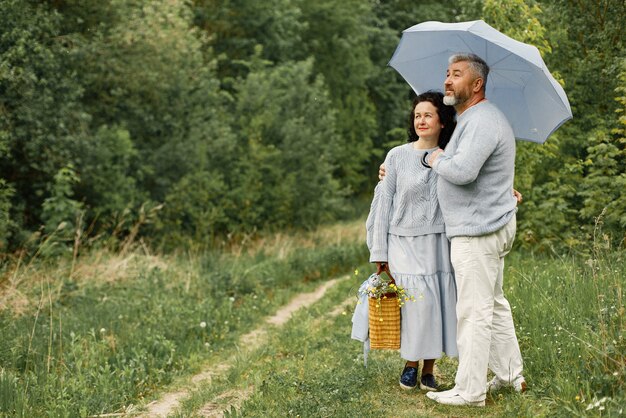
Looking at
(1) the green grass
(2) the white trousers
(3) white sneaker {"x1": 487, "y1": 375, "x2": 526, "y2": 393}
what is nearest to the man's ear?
(2) the white trousers

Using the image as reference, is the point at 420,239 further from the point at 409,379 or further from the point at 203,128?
the point at 203,128

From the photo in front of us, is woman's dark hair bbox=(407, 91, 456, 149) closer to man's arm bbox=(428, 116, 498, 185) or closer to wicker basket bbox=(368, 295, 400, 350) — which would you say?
man's arm bbox=(428, 116, 498, 185)

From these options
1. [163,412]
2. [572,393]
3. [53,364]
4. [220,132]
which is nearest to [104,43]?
[220,132]

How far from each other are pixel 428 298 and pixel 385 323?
13.6 inches

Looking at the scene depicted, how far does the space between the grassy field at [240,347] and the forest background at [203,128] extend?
3.81 ft

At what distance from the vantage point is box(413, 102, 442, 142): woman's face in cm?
527

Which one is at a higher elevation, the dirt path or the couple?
the couple

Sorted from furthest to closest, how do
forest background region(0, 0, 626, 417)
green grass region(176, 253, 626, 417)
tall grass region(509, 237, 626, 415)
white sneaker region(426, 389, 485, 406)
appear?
1. forest background region(0, 0, 626, 417)
2. white sneaker region(426, 389, 485, 406)
3. green grass region(176, 253, 626, 417)
4. tall grass region(509, 237, 626, 415)

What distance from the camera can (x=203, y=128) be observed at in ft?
64.6

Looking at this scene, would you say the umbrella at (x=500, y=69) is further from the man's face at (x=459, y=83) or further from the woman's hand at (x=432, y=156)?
the woman's hand at (x=432, y=156)

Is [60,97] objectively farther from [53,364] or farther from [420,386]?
[420,386]

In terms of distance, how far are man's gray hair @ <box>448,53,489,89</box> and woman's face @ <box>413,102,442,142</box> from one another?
0.40m

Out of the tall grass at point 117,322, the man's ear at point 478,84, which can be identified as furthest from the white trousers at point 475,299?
the tall grass at point 117,322

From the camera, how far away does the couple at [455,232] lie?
4895 millimetres
